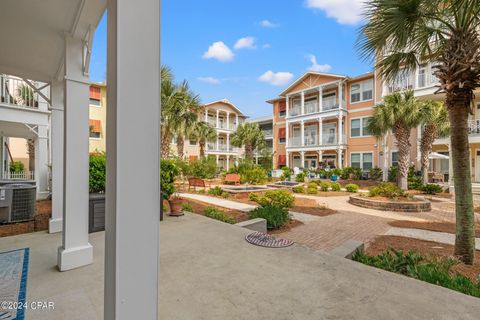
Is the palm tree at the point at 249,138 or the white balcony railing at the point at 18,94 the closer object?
the white balcony railing at the point at 18,94

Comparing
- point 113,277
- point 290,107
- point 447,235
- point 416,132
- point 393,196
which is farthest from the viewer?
point 290,107

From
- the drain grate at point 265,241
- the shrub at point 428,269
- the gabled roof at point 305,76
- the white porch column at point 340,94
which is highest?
the gabled roof at point 305,76

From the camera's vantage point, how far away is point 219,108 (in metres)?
35.5

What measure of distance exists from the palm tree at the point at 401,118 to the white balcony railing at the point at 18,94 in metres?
17.5

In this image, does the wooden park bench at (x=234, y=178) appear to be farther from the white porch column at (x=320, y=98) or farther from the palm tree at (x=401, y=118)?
the white porch column at (x=320, y=98)

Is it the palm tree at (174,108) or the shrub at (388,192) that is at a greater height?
the palm tree at (174,108)

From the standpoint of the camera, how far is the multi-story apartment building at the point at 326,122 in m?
23.9

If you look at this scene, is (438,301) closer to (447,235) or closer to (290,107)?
(447,235)

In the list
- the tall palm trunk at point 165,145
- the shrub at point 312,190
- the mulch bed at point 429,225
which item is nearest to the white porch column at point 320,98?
the shrub at point 312,190

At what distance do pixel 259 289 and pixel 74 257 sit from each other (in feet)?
8.47

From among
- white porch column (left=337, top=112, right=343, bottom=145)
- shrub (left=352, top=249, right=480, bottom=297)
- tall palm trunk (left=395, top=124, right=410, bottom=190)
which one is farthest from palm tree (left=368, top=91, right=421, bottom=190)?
Answer: shrub (left=352, top=249, right=480, bottom=297)

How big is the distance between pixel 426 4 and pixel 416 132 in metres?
18.6

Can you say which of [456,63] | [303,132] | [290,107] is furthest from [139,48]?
[290,107]

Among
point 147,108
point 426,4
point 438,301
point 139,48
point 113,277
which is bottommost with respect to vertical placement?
point 438,301
